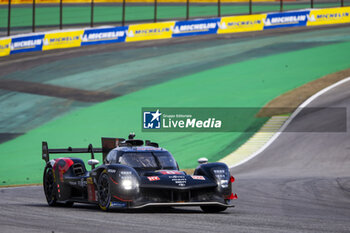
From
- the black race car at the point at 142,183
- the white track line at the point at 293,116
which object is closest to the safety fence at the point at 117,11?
the white track line at the point at 293,116

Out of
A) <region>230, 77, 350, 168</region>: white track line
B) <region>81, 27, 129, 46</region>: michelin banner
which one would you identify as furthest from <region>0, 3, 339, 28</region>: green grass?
<region>230, 77, 350, 168</region>: white track line

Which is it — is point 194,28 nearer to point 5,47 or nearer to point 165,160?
point 5,47

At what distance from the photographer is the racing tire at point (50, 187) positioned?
1541 centimetres

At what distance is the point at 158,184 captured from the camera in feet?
41.6

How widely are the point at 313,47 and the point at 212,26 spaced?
9.75 metres

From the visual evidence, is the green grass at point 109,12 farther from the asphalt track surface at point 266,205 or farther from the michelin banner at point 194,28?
the asphalt track surface at point 266,205

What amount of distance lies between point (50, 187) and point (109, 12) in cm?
5294

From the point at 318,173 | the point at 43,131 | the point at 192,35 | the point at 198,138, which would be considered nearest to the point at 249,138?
the point at 198,138

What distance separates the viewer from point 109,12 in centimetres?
6725

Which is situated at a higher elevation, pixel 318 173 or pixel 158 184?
pixel 158 184

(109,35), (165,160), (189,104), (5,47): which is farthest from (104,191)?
(109,35)

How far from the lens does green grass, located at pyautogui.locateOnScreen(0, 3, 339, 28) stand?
61531mm

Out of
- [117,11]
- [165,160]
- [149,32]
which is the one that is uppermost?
[117,11]

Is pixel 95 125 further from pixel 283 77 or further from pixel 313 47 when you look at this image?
pixel 313 47
